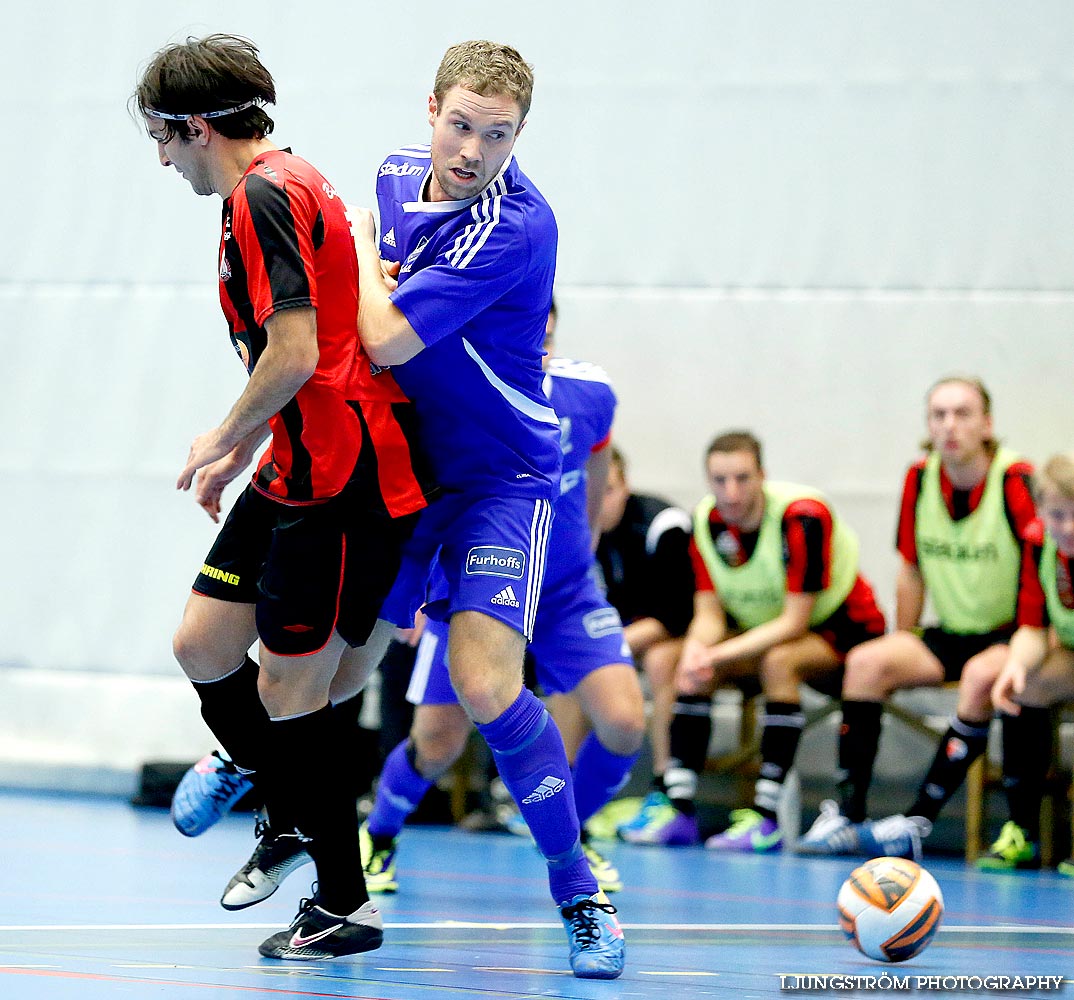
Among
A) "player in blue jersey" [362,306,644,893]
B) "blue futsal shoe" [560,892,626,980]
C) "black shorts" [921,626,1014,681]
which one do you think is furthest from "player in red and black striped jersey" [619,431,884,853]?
"blue futsal shoe" [560,892,626,980]

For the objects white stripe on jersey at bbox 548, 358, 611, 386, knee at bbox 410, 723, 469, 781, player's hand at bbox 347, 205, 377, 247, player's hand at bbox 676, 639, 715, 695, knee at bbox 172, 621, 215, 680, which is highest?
player's hand at bbox 347, 205, 377, 247

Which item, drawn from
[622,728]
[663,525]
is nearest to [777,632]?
[663,525]

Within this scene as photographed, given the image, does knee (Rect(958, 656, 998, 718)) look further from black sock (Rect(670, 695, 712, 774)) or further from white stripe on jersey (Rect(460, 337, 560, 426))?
white stripe on jersey (Rect(460, 337, 560, 426))

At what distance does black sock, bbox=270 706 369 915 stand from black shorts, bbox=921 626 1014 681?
12.8ft

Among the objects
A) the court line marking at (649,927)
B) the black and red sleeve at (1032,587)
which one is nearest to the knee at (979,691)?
the black and red sleeve at (1032,587)

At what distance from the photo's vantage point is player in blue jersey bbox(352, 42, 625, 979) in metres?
3.56

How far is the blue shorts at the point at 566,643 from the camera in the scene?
202 inches

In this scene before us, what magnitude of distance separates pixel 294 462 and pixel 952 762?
394 cm

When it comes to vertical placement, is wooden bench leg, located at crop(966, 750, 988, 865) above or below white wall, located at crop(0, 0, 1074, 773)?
below

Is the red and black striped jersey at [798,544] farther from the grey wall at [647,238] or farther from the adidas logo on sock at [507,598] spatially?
the adidas logo on sock at [507,598]

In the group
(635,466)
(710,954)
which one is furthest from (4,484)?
(710,954)

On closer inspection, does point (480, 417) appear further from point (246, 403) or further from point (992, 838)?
point (992, 838)

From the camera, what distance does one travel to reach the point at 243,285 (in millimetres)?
3496

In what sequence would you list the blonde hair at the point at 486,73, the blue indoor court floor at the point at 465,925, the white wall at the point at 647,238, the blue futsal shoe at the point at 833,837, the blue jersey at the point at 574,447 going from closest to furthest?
the blue indoor court floor at the point at 465,925 < the blonde hair at the point at 486,73 < the blue jersey at the point at 574,447 < the blue futsal shoe at the point at 833,837 < the white wall at the point at 647,238
